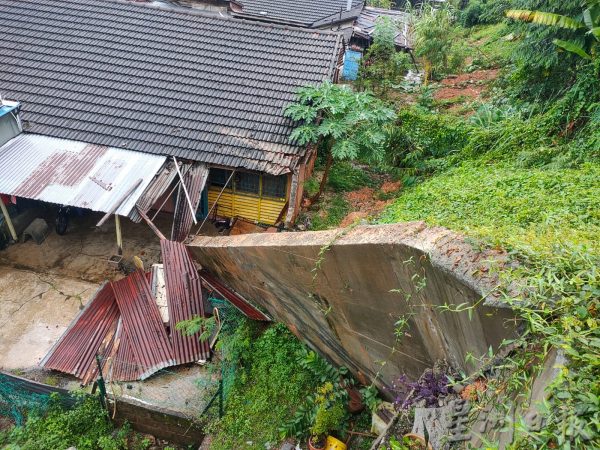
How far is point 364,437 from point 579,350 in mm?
4243

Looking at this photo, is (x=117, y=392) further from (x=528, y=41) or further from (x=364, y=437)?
(x=528, y=41)

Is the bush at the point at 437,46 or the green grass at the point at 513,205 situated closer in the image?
the green grass at the point at 513,205

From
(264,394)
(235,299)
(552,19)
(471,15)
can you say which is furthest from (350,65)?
(264,394)

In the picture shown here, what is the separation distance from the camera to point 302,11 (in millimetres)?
18672

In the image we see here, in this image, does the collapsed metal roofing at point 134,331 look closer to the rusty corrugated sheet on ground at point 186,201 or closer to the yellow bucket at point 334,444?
the rusty corrugated sheet on ground at point 186,201

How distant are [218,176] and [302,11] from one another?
11617 millimetres

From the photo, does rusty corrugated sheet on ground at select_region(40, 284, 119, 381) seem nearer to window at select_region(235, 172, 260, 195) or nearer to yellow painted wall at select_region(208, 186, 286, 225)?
yellow painted wall at select_region(208, 186, 286, 225)

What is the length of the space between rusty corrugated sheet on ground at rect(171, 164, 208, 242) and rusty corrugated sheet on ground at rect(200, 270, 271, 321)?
1227 mm

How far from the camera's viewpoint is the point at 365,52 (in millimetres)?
18938

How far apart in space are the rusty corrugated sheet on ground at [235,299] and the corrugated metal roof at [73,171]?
7.02 feet

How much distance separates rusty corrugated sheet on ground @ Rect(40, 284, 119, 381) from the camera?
7176 mm

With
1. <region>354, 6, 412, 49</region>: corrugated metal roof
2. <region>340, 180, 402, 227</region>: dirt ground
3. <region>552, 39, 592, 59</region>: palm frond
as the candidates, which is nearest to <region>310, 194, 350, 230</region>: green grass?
<region>340, 180, 402, 227</region>: dirt ground

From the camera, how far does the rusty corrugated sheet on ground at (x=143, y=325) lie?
720 cm

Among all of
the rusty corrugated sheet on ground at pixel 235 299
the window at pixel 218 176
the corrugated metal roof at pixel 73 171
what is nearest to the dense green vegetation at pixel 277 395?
the rusty corrugated sheet on ground at pixel 235 299
